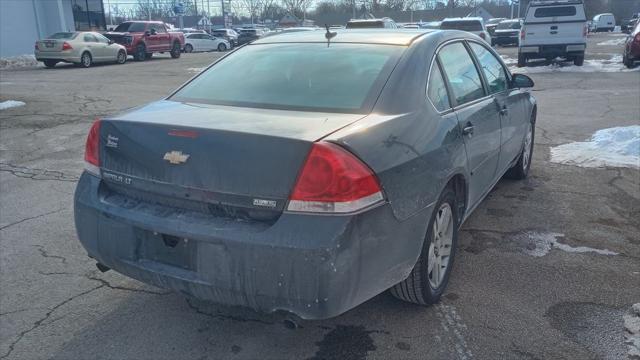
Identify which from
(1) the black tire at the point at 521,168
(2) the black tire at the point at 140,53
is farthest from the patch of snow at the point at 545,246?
(2) the black tire at the point at 140,53

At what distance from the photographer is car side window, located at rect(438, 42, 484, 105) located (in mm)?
3750

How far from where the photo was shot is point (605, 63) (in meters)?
20.4

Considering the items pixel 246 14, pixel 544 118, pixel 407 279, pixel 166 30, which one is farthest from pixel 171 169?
pixel 246 14

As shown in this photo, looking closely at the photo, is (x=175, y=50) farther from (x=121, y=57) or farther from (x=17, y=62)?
(x=17, y=62)

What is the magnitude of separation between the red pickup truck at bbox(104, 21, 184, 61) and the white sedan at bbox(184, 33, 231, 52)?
9440mm

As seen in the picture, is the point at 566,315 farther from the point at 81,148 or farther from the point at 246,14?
the point at 246,14

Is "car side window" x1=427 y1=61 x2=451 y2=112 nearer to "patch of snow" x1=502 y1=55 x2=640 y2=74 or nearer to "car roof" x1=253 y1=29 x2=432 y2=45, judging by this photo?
"car roof" x1=253 y1=29 x2=432 y2=45

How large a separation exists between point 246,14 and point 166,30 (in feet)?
248

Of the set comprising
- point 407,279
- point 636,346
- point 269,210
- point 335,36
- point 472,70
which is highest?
point 335,36

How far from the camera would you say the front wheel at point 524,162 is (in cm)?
579

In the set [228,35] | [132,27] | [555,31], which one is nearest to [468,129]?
[555,31]

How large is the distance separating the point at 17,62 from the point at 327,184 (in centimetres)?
2631

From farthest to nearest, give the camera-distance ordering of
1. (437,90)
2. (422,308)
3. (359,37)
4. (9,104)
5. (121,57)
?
(121,57), (9,104), (359,37), (437,90), (422,308)

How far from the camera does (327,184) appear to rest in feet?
8.14
